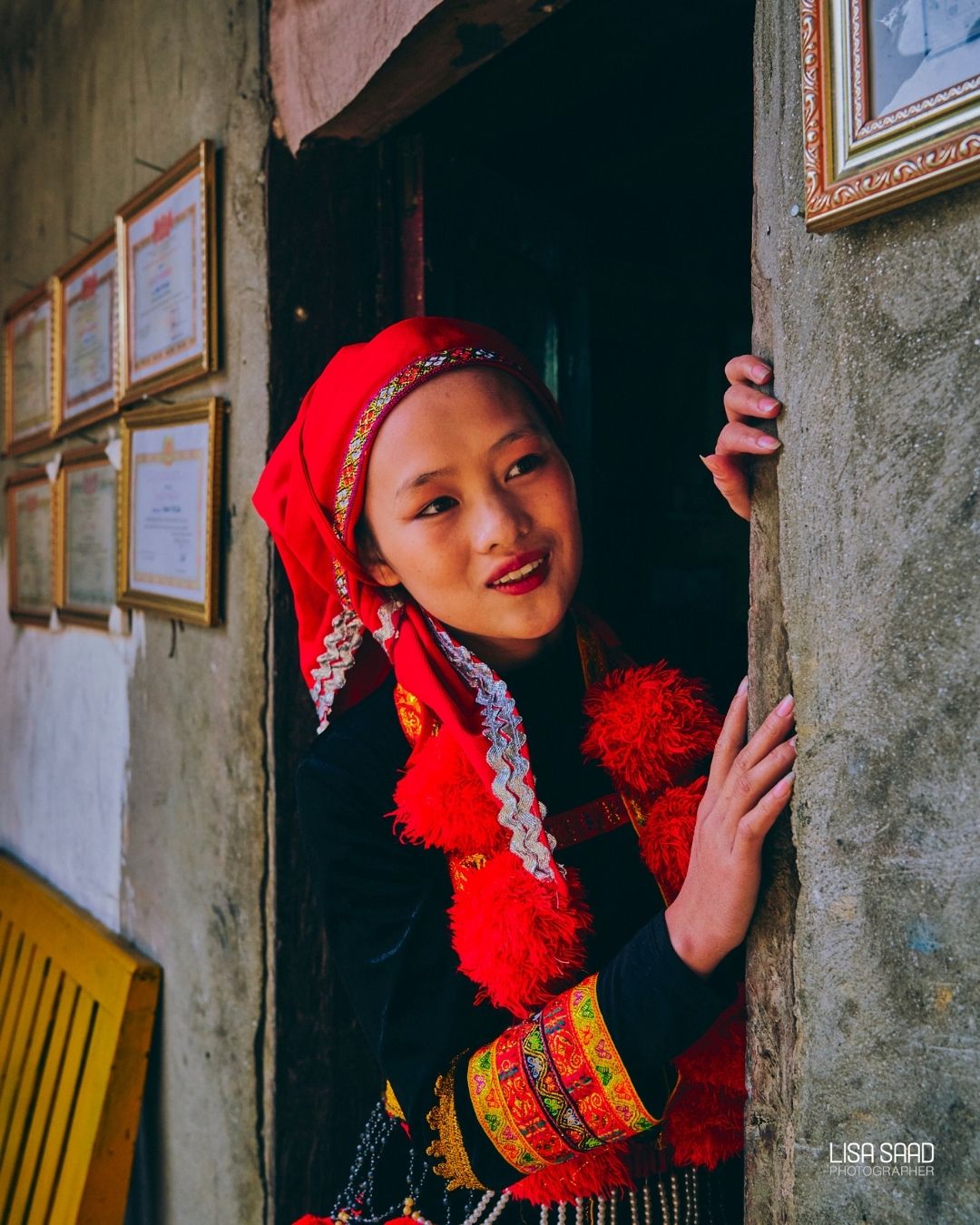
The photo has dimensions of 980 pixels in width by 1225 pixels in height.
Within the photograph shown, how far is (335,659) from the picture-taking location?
1434mm

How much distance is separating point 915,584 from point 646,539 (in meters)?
2.29

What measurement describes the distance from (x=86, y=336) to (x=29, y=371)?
0.64m

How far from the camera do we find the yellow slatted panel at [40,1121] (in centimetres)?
236

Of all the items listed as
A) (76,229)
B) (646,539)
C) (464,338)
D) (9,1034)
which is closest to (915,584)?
(464,338)

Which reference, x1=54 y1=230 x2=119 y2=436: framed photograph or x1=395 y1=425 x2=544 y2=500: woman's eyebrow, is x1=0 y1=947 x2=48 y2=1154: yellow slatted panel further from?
x1=395 y1=425 x2=544 y2=500: woman's eyebrow

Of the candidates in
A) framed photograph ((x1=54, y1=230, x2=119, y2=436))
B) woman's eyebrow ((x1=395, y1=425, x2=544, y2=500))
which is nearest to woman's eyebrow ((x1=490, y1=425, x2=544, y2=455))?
woman's eyebrow ((x1=395, y1=425, x2=544, y2=500))

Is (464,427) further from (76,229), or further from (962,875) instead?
(76,229)

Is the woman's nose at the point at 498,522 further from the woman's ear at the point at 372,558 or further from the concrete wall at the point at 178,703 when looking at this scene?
the concrete wall at the point at 178,703

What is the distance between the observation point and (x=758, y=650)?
0.91 meters

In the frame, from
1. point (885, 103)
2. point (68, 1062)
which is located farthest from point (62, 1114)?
point (885, 103)

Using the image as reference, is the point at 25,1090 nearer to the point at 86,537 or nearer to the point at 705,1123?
the point at 86,537

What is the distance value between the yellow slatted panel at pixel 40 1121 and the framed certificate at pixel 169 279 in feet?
5.20

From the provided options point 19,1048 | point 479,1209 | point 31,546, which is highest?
point 31,546

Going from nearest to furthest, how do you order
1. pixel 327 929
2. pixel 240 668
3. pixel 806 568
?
pixel 806 568 < pixel 327 929 < pixel 240 668
